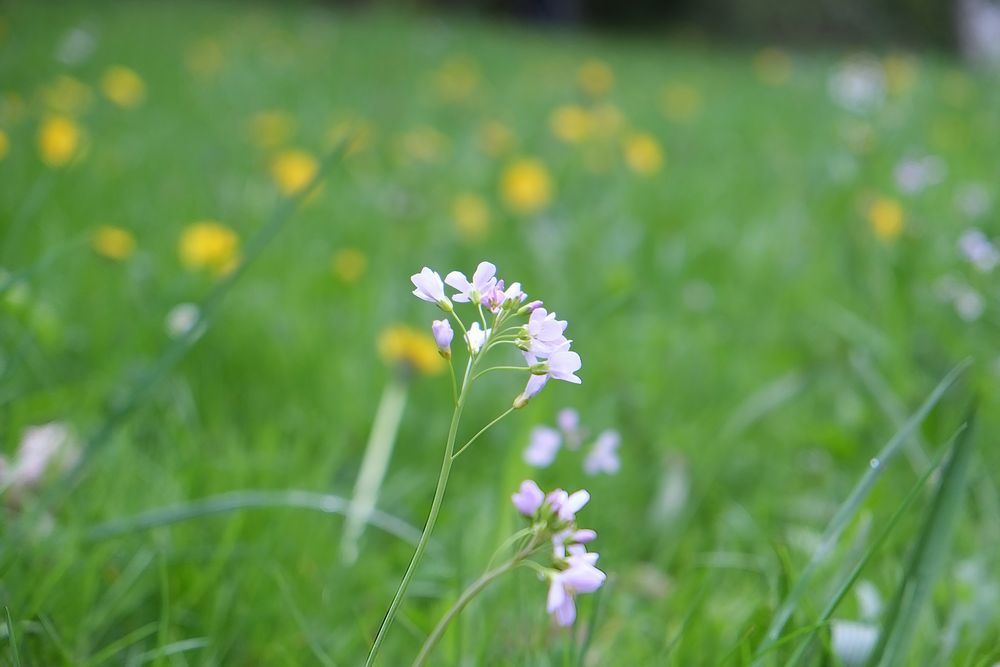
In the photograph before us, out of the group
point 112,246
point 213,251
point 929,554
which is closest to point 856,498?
point 929,554

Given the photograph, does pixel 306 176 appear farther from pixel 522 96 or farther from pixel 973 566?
pixel 522 96

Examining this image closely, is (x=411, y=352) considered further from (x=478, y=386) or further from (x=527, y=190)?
(x=527, y=190)

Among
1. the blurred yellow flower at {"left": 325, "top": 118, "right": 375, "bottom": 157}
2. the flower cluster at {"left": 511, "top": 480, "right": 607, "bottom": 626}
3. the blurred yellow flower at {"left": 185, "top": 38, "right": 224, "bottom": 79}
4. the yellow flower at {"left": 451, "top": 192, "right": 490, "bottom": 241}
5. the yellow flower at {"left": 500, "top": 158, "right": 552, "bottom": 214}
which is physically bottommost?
the blurred yellow flower at {"left": 185, "top": 38, "right": 224, "bottom": 79}

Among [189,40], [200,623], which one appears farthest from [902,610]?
[189,40]

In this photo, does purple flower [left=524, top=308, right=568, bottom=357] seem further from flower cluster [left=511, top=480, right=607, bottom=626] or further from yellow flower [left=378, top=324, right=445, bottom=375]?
yellow flower [left=378, top=324, right=445, bottom=375]

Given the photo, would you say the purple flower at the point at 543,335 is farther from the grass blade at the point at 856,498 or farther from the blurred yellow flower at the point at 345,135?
the blurred yellow flower at the point at 345,135

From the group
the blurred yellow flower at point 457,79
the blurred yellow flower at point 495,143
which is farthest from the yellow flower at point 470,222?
the blurred yellow flower at point 457,79

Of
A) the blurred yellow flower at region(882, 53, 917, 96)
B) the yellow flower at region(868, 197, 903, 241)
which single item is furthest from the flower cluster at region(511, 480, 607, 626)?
the blurred yellow flower at region(882, 53, 917, 96)
